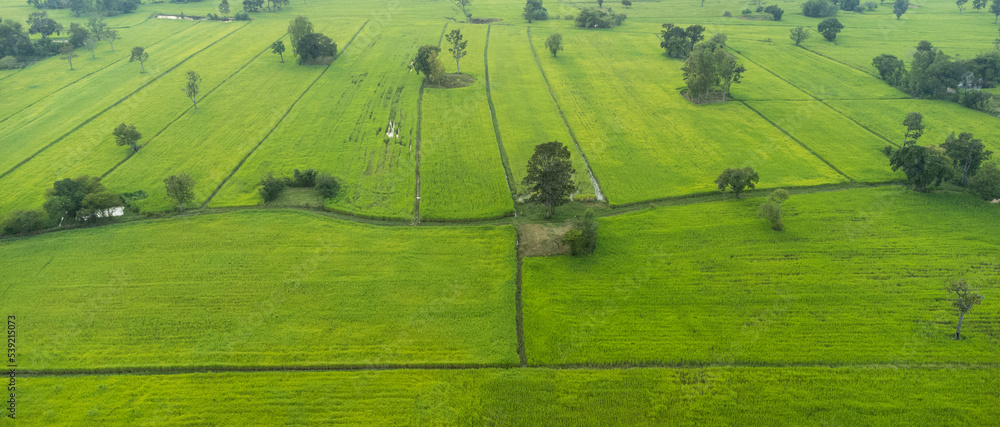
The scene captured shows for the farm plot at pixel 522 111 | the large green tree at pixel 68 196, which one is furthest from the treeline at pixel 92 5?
the large green tree at pixel 68 196

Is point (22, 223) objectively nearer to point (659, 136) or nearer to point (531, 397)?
point (531, 397)

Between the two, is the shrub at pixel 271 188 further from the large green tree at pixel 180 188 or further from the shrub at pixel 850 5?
the shrub at pixel 850 5

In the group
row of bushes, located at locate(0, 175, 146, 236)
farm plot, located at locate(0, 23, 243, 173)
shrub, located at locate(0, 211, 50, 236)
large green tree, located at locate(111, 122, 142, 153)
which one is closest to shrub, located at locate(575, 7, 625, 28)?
farm plot, located at locate(0, 23, 243, 173)

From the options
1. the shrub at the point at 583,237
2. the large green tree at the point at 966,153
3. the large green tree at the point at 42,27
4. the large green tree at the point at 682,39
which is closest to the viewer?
the shrub at the point at 583,237

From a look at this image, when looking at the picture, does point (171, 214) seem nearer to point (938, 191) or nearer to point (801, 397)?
point (801, 397)

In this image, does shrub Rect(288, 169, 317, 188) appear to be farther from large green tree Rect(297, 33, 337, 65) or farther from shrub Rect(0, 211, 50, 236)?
large green tree Rect(297, 33, 337, 65)

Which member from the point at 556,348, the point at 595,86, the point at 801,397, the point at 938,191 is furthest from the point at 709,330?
the point at 595,86
